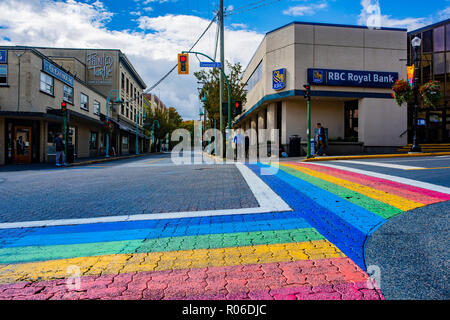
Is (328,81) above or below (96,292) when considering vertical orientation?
above

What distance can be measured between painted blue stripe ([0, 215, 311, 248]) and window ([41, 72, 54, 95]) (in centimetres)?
1790

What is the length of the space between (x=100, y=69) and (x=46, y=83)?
17.6 m

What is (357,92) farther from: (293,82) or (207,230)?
(207,230)

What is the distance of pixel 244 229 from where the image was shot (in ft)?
12.1

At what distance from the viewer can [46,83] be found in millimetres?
18203

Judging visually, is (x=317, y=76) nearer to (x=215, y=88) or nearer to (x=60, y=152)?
(x=215, y=88)

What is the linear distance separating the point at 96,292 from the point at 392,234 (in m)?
3.26

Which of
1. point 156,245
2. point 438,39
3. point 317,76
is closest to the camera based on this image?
point 156,245

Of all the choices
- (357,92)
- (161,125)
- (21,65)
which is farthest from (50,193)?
(161,125)

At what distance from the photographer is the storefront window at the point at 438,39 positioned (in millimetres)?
21938

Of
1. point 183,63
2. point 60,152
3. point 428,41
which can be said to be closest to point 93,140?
point 60,152

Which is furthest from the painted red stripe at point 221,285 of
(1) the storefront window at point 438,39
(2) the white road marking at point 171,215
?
(1) the storefront window at point 438,39

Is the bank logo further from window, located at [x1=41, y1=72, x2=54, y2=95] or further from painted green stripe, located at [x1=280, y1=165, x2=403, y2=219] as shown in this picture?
window, located at [x1=41, y1=72, x2=54, y2=95]

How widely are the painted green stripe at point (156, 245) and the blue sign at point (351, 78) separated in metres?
16.7
